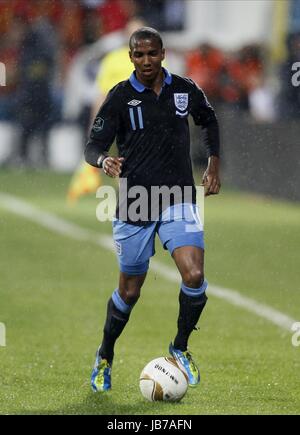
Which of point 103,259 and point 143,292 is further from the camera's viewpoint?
point 103,259

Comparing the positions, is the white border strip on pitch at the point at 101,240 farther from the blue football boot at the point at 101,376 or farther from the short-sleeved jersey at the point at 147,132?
the short-sleeved jersey at the point at 147,132

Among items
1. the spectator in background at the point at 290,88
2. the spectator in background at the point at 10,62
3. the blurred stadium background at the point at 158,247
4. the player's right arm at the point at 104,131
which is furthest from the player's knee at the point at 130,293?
the spectator in background at the point at 10,62

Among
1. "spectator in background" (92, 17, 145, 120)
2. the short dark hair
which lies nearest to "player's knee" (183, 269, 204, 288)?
the short dark hair

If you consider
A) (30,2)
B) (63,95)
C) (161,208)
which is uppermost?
(161,208)

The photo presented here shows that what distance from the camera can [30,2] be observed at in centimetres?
2797

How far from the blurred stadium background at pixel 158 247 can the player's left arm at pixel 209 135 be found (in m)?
1.20

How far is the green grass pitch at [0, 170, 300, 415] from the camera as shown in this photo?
311 inches

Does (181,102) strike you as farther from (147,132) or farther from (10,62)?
(10,62)

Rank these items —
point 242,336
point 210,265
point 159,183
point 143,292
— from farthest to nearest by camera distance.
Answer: point 210,265
point 143,292
point 242,336
point 159,183

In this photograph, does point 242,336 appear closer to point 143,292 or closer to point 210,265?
point 143,292

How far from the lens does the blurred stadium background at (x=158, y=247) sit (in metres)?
8.66

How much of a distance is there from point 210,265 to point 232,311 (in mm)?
2618

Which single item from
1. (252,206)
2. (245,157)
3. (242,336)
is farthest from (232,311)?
(245,157)

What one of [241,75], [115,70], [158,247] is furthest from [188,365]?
[241,75]
